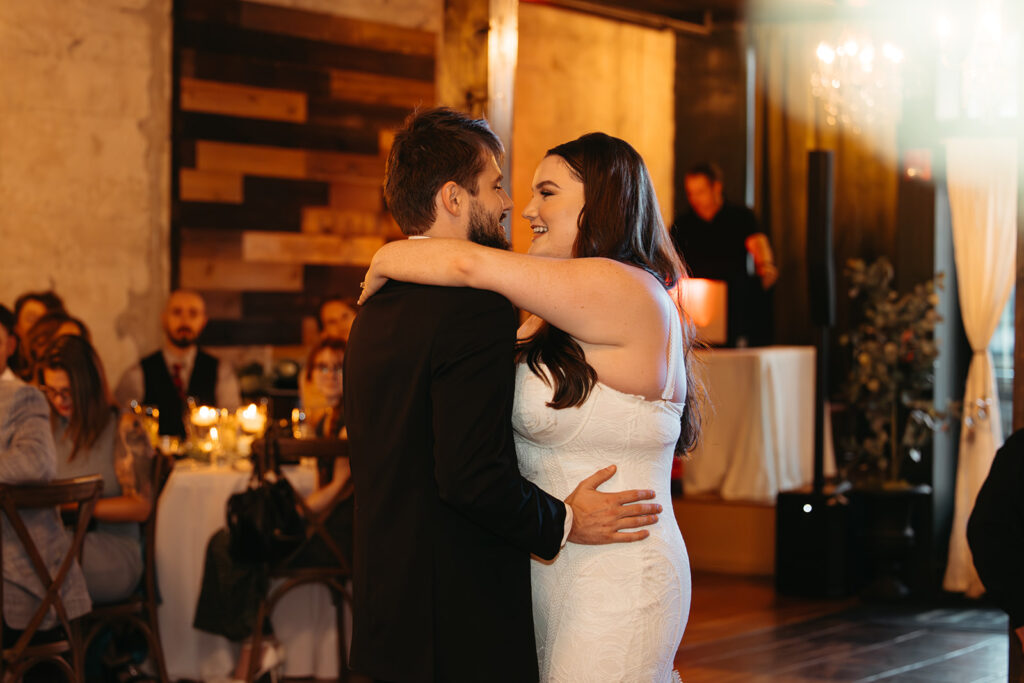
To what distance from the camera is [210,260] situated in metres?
7.40

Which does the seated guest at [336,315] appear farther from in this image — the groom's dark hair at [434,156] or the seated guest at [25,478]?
the groom's dark hair at [434,156]

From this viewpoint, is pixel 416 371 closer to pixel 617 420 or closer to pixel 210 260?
pixel 617 420

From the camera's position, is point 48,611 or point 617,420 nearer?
point 617,420

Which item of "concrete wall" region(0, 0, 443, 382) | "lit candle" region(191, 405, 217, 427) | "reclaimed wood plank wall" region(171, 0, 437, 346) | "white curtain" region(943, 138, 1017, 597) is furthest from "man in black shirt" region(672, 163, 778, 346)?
"lit candle" region(191, 405, 217, 427)

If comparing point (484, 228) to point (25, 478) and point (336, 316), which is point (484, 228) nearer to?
point (25, 478)

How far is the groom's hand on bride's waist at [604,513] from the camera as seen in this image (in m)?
2.10

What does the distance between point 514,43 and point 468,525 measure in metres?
2.17

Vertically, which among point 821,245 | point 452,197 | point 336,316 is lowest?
point 336,316

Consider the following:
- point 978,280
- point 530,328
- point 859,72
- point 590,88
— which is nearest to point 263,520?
point 530,328

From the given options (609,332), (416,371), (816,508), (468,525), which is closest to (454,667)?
(468,525)

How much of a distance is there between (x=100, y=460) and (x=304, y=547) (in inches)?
33.2

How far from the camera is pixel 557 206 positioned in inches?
87.8

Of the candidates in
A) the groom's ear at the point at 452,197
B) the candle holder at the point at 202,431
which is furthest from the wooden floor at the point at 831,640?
the groom's ear at the point at 452,197

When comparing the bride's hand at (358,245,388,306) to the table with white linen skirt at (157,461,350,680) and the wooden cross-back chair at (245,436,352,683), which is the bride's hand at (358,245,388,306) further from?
the table with white linen skirt at (157,461,350,680)
